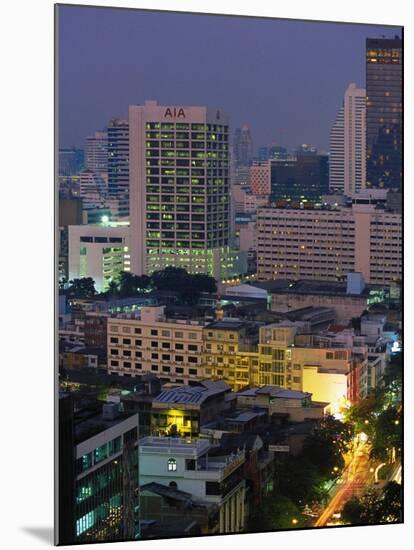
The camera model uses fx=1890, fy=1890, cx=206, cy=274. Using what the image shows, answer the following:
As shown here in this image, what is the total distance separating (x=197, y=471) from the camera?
8906 mm

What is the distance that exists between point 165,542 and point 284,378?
1.01m

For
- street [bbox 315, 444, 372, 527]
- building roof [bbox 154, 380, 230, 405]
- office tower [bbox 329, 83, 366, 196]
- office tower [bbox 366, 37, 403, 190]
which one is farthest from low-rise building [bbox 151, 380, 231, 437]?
office tower [bbox 366, 37, 403, 190]

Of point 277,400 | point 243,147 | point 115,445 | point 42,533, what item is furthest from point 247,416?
point 243,147

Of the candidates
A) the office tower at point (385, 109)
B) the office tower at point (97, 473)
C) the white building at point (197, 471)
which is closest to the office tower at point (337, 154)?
the office tower at point (385, 109)

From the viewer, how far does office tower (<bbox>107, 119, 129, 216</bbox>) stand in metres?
8.96

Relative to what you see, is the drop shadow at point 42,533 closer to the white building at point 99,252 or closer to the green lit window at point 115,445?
the green lit window at point 115,445

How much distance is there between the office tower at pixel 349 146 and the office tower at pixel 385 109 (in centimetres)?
4

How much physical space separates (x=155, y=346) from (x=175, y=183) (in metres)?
0.80

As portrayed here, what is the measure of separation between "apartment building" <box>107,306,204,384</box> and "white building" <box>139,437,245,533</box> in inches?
12.8

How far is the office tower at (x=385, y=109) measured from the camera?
928 centimetres

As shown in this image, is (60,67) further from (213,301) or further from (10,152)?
(213,301)

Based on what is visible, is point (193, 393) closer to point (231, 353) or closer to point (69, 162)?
point (231, 353)
